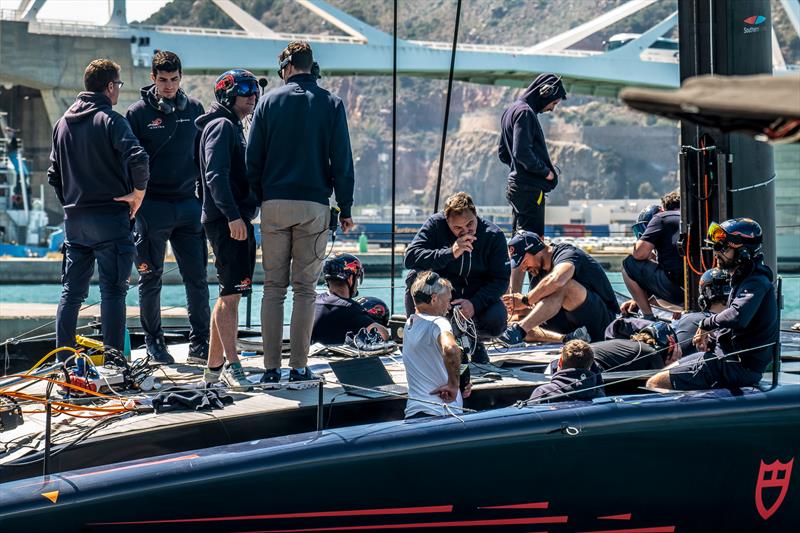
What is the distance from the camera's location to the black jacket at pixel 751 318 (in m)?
5.06

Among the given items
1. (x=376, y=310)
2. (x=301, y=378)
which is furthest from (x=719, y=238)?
(x=376, y=310)

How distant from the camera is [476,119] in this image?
423 ft

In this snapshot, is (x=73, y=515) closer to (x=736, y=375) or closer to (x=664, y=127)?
(x=736, y=375)

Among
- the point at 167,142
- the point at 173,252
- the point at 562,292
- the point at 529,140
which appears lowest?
the point at 562,292

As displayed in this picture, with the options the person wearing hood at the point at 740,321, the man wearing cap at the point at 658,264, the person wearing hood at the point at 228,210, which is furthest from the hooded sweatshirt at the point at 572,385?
the man wearing cap at the point at 658,264

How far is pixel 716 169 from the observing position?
21.0 feet

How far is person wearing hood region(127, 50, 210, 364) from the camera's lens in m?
6.20

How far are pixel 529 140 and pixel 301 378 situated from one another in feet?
9.31

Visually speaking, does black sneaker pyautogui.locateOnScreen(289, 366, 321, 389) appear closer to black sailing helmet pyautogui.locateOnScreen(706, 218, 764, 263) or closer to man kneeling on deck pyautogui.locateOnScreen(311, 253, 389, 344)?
man kneeling on deck pyautogui.locateOnScreen(311, 253, 389, 344)

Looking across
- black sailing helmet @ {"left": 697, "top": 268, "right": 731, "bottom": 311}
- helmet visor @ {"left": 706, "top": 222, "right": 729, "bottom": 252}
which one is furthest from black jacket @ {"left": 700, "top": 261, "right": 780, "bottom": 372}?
black sailing helmet @ {"left": 697, "top": 268, "right": 731, "bottom": 311}

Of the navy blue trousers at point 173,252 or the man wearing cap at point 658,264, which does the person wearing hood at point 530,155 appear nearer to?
the man wearing cap at point 658,264

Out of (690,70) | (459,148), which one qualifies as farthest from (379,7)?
(690,70)

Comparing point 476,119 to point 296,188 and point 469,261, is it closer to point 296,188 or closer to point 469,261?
point 469,261

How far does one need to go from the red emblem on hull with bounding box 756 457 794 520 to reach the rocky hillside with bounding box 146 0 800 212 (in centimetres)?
9841
